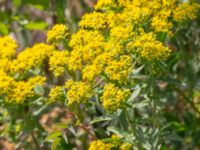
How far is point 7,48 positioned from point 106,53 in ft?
3.15

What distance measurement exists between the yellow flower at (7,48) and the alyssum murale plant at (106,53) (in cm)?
4

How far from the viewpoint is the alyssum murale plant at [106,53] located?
9.34ft

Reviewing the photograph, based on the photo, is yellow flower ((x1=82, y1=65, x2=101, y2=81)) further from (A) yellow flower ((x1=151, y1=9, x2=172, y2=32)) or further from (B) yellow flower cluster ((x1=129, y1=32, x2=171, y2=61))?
(A) yellow flower ((x1=151, y1=9, x2=172, y2=32))

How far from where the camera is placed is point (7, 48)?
357 cm

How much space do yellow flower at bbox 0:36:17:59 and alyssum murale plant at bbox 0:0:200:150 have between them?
37 millimetres

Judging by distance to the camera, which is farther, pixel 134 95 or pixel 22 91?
pixel 22 91

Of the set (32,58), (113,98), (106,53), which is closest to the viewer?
(113,98)

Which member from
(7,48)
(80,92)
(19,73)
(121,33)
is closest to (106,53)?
(121,33)

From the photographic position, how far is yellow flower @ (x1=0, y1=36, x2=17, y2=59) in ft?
11.5

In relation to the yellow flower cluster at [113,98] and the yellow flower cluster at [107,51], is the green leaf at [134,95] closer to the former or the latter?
the yellow flower cluster at [107,51]

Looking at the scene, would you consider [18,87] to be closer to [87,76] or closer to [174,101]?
[87,76]

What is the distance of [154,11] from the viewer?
3111mm

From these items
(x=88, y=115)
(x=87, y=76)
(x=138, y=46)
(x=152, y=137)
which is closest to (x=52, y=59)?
(x=87, y=76)

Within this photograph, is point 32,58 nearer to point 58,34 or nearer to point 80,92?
point 58,34
